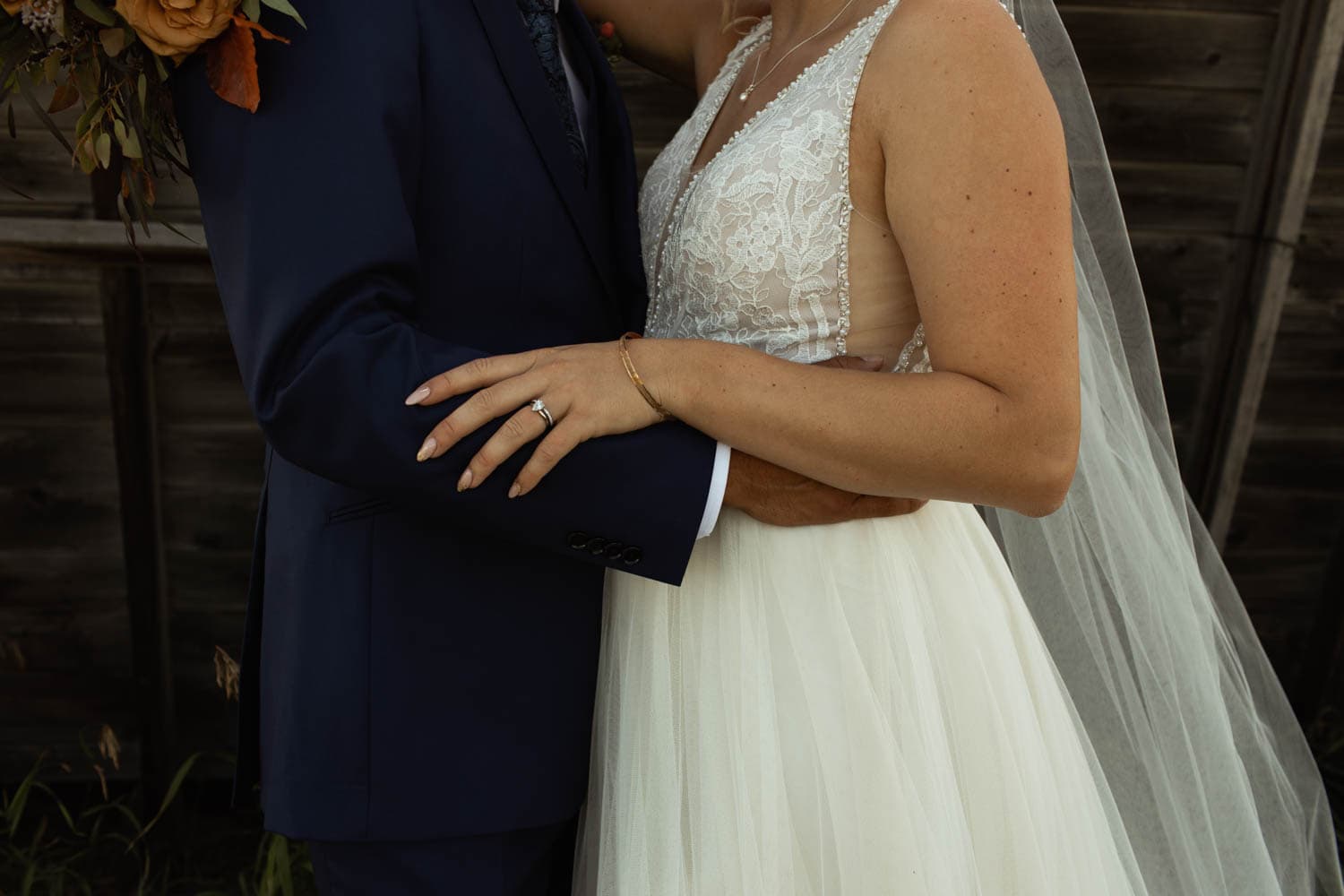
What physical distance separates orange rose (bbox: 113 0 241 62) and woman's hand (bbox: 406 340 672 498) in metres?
0.39

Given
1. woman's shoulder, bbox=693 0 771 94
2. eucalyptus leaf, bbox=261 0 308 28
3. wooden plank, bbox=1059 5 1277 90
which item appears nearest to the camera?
eucalyptus leaf, bbox=261 0 308 28

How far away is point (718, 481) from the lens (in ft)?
4.18

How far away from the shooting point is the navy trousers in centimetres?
133

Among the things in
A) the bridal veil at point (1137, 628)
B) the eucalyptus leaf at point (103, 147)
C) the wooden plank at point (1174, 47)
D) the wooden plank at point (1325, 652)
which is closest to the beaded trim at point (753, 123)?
the bridal veil at point (1137, 628)

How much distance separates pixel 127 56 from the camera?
1168 mm

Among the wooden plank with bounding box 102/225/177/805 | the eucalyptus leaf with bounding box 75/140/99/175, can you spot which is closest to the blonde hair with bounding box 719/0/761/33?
the eucalyptus leaf with bounding box 75/140/99/175

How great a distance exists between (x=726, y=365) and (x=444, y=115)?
Result: 0.41m

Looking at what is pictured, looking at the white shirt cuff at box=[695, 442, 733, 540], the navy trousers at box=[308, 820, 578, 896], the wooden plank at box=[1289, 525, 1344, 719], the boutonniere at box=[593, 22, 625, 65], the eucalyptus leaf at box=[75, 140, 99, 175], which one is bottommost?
the wooden plank at box=[1289, 525, 1344, 719]

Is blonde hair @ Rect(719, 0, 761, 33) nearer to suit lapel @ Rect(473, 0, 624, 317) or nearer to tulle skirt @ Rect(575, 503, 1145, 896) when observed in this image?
suit lapel @ Rect(473, 0, 624, 317)

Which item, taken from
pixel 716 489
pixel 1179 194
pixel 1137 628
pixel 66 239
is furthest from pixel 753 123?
pixel 1179 194

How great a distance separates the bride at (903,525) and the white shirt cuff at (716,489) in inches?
1.0

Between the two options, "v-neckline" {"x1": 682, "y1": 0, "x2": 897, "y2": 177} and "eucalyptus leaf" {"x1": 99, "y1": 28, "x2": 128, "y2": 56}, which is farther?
"v-neckline" {"x1": 682, "y1": 0, "x2": 897, "y2": 177}

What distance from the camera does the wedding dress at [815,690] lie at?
1.33 m

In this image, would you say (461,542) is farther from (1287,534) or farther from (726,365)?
(1287,534)
